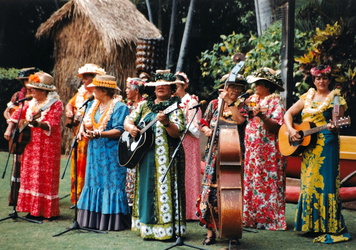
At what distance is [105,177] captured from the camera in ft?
24.0

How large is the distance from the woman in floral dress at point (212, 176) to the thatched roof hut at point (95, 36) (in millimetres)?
7080

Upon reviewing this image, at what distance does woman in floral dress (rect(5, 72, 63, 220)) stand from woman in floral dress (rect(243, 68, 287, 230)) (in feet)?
8.47

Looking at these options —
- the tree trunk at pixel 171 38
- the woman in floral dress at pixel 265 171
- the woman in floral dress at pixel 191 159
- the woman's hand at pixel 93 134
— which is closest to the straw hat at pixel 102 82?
the woman's hand at pixel 93 134

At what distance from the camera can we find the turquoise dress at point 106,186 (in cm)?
730

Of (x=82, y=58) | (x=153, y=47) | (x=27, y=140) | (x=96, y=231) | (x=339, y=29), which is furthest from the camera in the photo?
(x=82, y=58)

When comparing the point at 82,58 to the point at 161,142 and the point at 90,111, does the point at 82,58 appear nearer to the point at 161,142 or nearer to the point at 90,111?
the point at 90,111

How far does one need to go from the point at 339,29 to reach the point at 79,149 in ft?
15.3

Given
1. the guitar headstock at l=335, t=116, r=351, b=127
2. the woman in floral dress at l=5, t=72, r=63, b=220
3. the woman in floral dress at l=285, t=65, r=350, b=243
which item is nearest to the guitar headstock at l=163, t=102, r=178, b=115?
the woman in floral dress at l=285, t=65, r=350, b=243

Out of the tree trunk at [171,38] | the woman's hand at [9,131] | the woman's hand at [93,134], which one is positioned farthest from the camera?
the tree trunk at [171,38]

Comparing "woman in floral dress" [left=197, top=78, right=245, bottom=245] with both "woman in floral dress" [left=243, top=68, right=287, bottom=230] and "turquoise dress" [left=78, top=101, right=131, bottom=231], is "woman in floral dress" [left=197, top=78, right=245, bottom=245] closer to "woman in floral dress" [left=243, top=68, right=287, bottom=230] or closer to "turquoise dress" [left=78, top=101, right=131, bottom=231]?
"woman in floral dress" [left=243, top=68, right=287, bottom=230]

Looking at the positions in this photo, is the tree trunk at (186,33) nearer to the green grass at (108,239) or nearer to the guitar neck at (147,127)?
the green grass at (108,239)

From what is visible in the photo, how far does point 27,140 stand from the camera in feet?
25.8

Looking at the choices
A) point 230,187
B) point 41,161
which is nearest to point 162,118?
point 230,187

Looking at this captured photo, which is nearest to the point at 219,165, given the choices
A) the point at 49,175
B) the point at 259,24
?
the point at 49,175
